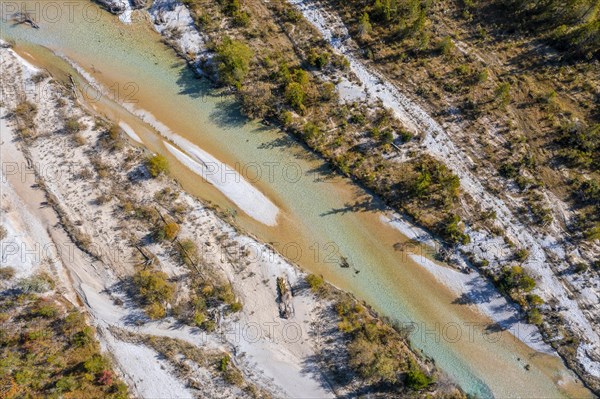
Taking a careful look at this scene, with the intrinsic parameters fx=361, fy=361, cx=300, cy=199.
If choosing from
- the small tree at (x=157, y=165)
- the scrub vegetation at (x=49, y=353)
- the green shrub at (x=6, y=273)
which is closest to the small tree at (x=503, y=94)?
the small tree at (x=157, y=165)

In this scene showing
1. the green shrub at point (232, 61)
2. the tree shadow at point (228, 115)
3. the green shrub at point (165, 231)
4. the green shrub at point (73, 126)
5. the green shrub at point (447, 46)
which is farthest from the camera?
the tree shadow at point (228, 115)

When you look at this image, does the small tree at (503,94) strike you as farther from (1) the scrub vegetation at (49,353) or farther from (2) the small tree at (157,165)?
(1) the scrub vegetation at (49,353)

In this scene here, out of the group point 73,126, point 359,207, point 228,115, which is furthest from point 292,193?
point 73,126

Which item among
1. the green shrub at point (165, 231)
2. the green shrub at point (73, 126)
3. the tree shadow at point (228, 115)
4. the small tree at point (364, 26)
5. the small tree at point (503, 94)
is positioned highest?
the small tree at point (364, 26)

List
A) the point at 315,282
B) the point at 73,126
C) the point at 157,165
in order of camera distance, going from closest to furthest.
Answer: the point at 315,282 < the point at 157,165 < the point at 73,126

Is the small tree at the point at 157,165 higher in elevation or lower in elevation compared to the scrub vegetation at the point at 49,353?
higher

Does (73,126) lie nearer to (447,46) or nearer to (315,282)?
(315,282)

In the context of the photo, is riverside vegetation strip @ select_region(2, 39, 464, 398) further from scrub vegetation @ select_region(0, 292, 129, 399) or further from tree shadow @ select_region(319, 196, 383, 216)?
tree shadow @ select_region(319, 196, 383, 216)
